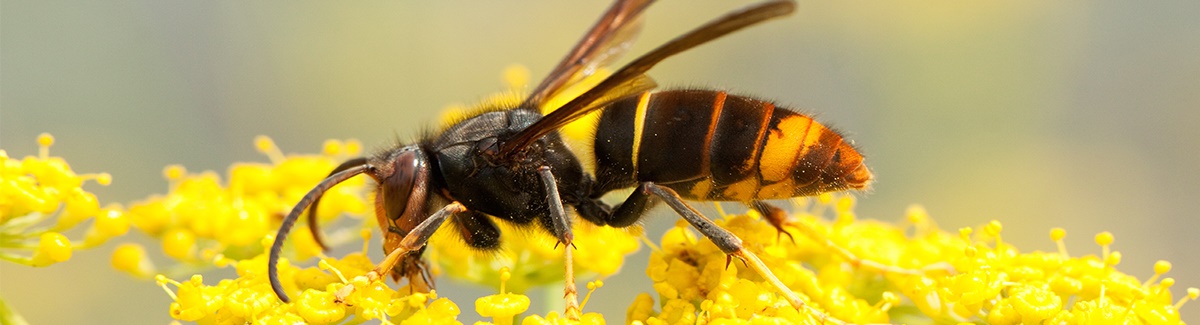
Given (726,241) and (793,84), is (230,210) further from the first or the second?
(793,84)

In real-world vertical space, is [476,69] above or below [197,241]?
above

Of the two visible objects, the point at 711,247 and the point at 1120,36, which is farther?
the point at 1120,36

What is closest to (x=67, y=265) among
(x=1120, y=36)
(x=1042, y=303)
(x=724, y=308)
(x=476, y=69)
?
(x=476, y=69)

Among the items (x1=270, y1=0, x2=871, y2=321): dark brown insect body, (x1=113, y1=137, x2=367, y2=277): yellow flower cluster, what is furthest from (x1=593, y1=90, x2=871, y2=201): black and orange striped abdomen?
(x1=113, y1=137, x2=367, y2=277): yellow flower cluster

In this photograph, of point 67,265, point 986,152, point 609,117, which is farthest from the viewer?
point 986,152

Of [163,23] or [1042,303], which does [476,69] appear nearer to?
[163,23]

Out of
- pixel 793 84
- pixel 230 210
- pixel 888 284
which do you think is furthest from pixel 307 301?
pixel 793 84
